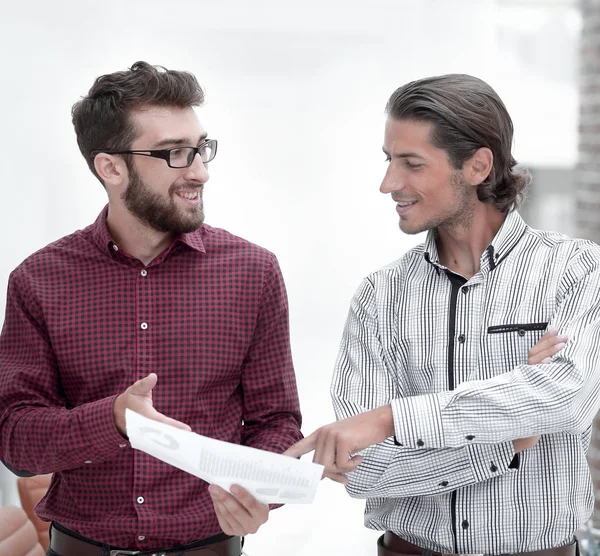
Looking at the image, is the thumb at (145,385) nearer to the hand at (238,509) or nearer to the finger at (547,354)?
the hand at (238,509)

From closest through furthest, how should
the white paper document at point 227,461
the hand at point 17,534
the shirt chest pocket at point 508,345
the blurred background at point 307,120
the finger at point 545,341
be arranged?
the white paper document at point 227,461 < the finger at point 545,341 < the shirt chest pocket at point 508,345 < the hand at point 17,534 < the blurred background at point 307,120

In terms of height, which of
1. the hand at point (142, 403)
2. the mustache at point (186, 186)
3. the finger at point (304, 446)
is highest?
the mustache at point (186, 186)

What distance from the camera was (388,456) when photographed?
72.7 inches

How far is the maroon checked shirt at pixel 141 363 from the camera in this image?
1.95m

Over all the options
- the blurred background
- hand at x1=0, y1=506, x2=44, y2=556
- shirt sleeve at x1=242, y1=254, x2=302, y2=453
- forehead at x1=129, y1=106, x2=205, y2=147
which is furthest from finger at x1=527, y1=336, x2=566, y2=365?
the blurred background

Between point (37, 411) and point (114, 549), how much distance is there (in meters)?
0.34

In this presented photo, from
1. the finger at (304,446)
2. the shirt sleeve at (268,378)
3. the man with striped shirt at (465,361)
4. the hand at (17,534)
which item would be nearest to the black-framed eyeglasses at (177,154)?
the shirt sleeve at (268,378)

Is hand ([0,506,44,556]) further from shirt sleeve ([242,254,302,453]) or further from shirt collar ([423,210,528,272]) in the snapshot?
shirt collar ([423,210,528,272])

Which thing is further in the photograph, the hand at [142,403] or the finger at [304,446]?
the finger at [304,446]

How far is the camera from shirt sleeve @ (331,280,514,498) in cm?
180

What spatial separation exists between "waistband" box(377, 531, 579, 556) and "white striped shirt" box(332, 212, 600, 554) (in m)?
0.02

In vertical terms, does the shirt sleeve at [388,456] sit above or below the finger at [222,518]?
above

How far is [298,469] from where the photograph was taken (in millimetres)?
1537

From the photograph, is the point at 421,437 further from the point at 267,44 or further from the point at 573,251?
the point at 267,44
